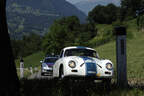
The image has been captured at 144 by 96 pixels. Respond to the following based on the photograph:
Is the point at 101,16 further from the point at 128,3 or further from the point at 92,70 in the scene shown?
the point at 92,70

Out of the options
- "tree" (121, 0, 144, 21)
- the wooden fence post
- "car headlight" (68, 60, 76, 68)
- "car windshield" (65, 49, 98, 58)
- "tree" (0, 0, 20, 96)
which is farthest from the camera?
"tree" (121, 0, 144, 21)

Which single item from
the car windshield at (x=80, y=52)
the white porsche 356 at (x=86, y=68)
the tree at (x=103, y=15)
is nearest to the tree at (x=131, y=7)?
the tree at (x=103, y=15)

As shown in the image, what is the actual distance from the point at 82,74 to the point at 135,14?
12292 centimetres

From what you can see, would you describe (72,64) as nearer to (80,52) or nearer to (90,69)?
(90,69)

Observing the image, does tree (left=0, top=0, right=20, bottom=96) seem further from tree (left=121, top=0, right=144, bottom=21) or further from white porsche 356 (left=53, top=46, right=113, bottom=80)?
tree (left=121, top=0, right=144, bottom=21)

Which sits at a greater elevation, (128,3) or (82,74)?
(128,3)

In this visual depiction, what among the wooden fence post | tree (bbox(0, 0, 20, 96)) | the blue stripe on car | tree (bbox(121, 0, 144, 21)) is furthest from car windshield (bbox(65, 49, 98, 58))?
tree (bbox(121, 0, 144, 21))

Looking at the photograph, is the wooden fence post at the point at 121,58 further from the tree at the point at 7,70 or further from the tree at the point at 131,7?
the tree at the point at 131,7

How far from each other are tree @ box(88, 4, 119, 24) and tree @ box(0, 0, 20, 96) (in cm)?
13483

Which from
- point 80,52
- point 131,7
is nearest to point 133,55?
point 80,52

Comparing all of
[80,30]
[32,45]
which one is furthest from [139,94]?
[32,45]

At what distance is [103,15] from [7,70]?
136 meters

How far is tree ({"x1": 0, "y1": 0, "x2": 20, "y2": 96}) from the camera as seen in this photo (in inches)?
203

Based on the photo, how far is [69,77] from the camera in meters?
10.0
